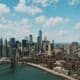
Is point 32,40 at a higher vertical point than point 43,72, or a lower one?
higher

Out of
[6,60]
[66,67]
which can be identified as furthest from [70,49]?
[66,67]

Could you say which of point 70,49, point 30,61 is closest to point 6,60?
point 30,61

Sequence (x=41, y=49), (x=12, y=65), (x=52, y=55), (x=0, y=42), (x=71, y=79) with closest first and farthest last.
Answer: (x=71, y=79) < (x=12, y=65) < (x=52, y=55) < (x=41, y=49) < (x=0, y=42)

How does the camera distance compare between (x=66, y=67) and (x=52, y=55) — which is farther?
(x=52, y=55)

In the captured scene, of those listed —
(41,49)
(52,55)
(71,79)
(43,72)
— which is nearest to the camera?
(71,79)

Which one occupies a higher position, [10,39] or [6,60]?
[10,39]

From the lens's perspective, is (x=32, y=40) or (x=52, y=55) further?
(x=32, y=40)

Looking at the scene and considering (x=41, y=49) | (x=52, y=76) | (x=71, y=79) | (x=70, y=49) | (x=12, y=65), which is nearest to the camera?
(x=71, y=79)

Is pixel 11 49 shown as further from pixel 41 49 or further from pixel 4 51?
pixel 41 49

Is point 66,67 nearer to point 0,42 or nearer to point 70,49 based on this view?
point 70,49

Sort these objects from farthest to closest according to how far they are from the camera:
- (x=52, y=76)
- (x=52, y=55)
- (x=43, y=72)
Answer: (x=52, y=55)
(x=43, y=72)
(x=52, y=76)
